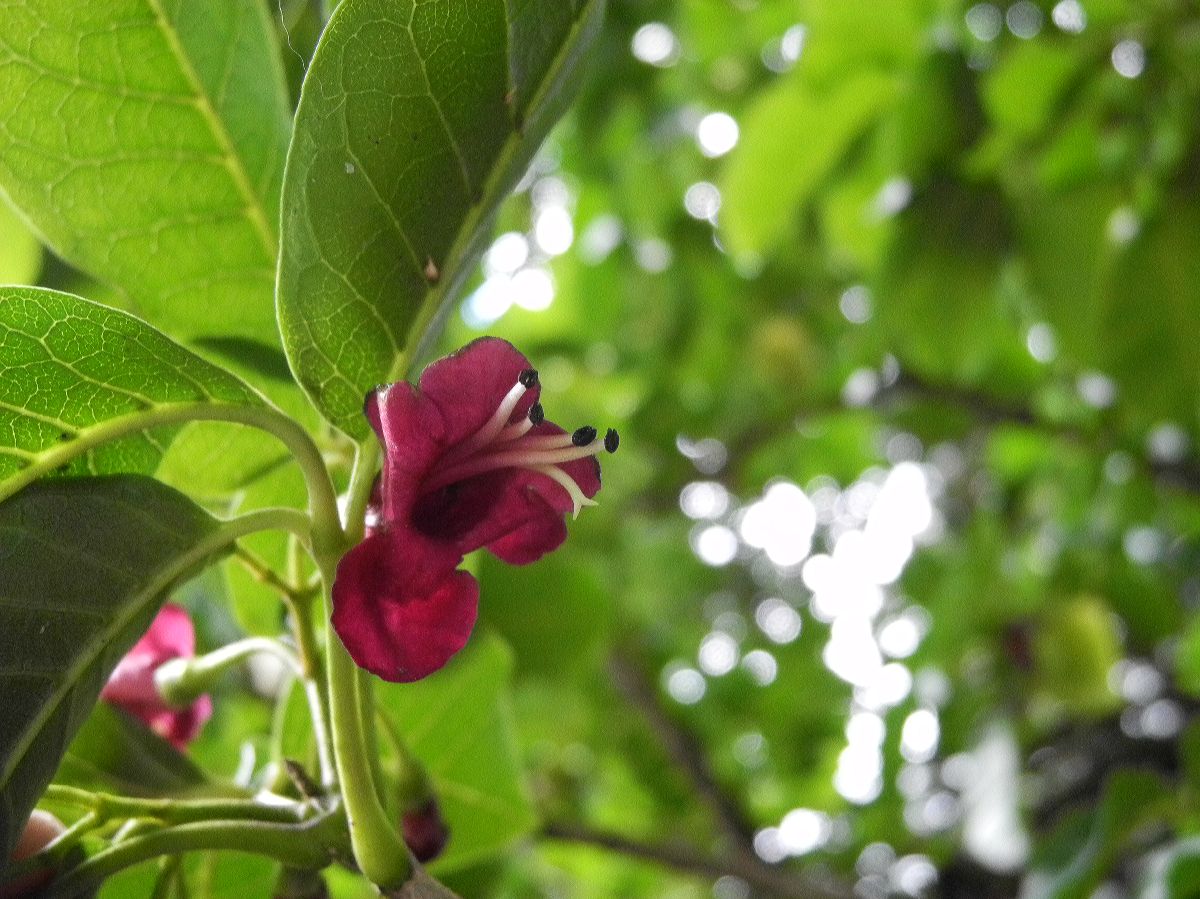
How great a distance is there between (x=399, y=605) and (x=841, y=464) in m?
2.80

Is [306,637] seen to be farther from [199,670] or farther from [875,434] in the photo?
[875,434]

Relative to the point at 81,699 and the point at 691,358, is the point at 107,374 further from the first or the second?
the point at 691,358

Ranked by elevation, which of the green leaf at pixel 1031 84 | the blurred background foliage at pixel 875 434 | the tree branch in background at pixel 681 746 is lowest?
the tree branch in background at pixel 681 746

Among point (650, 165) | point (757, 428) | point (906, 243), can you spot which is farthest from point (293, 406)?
point (757, 428)

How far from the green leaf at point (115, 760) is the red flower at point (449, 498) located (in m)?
0.23

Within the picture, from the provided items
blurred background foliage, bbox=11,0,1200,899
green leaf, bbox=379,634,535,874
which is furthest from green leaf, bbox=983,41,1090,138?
green leaf, bbox=379,634,535,874

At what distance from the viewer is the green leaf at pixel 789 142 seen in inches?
70.4

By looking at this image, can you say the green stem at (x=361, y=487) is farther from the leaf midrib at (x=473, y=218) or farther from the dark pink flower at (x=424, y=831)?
the dark pink flower at (x=424, y=831)

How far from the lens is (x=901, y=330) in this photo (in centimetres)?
187

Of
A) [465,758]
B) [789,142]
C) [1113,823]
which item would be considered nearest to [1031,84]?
[789,142]

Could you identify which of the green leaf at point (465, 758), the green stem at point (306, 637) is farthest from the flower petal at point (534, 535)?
the green leaf at point (465, 758)

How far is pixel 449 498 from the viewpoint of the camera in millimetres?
541

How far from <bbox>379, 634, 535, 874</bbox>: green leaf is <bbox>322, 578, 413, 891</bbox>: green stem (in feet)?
1.43

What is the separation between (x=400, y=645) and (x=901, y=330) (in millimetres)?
1493
